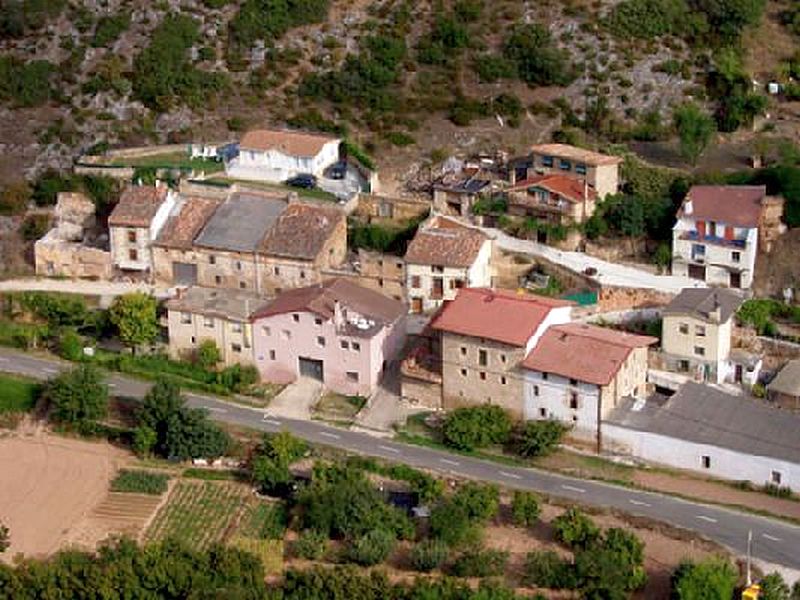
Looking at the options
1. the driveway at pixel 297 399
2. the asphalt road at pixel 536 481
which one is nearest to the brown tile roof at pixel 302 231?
the driveway at pixel 297 399

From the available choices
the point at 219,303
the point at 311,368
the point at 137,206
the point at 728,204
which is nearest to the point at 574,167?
the point at 728,204

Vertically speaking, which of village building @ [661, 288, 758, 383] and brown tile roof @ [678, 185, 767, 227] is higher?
brown tile roof @ [678, 185, 767, 227]

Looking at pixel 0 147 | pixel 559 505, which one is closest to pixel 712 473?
pixel 559 505

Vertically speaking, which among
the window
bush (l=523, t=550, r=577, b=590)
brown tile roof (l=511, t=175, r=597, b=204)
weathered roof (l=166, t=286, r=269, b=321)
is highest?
brown tile roof (l=511, t=175, r=597, b=204)

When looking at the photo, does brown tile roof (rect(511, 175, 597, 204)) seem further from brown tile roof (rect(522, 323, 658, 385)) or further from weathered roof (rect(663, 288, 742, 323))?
brown tile roof (rect(522, 323, 658, 385))

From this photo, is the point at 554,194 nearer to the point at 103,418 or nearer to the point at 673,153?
the point at 673,153

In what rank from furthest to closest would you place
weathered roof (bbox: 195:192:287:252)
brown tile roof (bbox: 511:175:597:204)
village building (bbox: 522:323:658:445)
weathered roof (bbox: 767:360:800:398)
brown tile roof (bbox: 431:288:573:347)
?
weathered roof (bbox: 195:192:287:252) < brown tile roof (bbox: 511:175:597:204) < brown tile roof (bbox: 431:288:573:347) < weathered roof (bbox: 767:360:800:398) < village building (bbox: 522:323:658:445)

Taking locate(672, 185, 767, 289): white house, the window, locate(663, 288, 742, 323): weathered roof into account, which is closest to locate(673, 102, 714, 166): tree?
locate(672, 185, 767, 289): white house

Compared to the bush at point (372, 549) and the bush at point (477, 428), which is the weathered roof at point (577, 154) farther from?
the bush at point (372, 549)

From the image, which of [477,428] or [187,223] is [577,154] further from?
[187,223]
